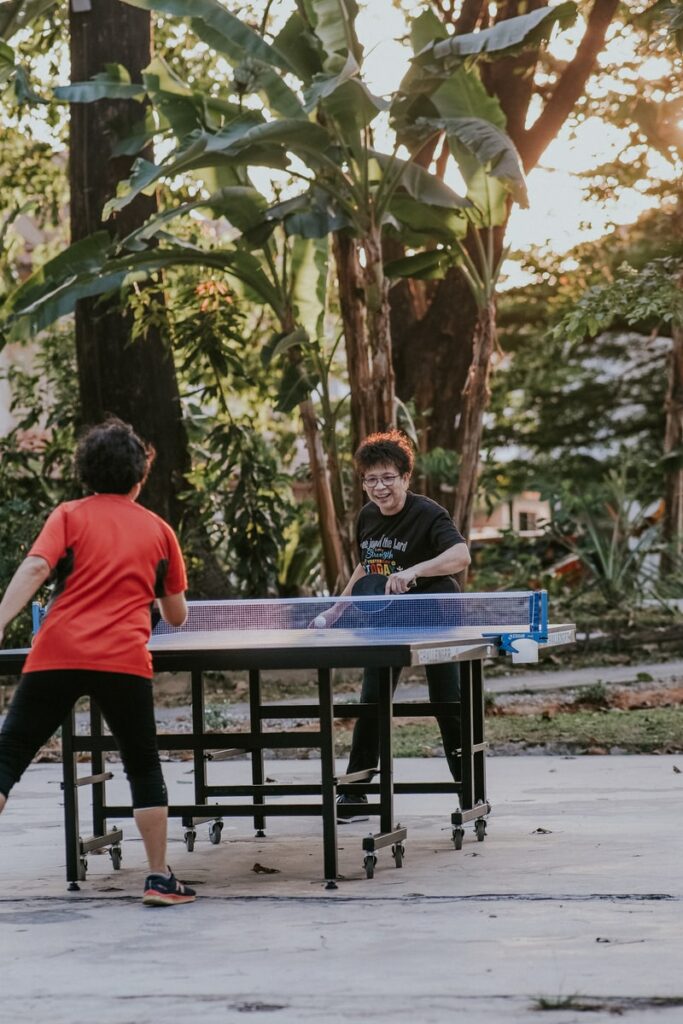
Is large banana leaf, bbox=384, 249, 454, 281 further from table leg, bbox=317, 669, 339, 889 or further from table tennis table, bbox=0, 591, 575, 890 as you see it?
table leg, bbox=317, 669, 339, 889

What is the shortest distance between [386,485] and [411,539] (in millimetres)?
287

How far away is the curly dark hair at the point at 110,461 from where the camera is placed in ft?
20.0

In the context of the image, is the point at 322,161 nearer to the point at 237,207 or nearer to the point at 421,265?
the point at 237,207

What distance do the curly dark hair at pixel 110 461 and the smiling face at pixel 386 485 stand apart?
1.94 metres

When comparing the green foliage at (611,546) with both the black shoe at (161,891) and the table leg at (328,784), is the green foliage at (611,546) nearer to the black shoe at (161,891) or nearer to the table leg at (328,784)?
the table leg at (328,784)

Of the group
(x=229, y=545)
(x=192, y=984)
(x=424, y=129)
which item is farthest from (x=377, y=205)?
(x=192, y=984)

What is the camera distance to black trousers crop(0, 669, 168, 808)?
594 cm

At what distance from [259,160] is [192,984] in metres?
8.88

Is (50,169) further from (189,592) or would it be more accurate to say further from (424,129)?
(424,129)

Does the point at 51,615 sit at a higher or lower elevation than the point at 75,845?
higher

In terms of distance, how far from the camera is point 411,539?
793 centimetres

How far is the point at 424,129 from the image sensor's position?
41.3 ft

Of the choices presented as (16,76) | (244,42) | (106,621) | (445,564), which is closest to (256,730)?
(445,564)

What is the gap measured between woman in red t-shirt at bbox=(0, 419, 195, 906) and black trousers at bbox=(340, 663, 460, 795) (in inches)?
78.0
